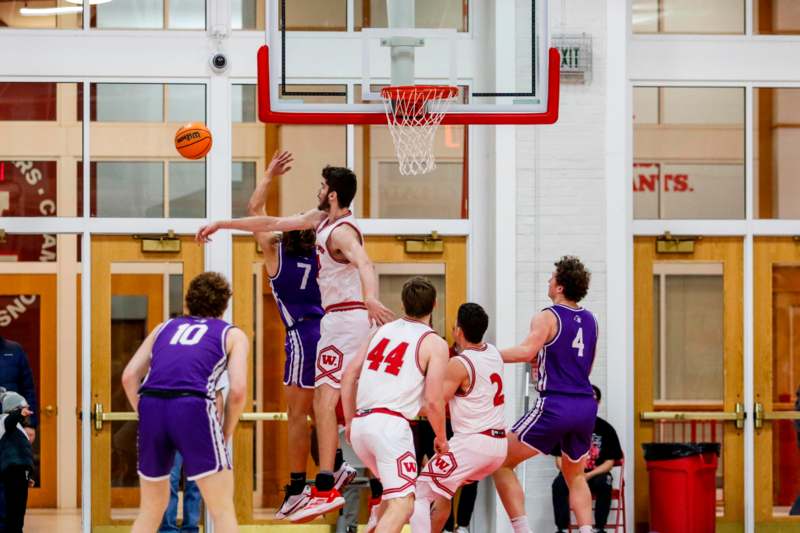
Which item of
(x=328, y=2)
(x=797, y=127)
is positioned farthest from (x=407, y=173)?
(x=797, y=127)

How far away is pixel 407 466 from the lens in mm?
8117

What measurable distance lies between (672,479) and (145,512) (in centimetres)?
516

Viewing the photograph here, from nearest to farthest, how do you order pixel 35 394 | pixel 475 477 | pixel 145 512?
pixel 145 512
pixel 475 477
pixel 35 394

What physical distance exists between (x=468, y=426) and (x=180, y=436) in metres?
1.91

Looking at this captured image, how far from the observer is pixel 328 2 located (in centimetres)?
1164

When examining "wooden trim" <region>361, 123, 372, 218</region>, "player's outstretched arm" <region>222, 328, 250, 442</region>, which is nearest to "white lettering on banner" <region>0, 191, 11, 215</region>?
"wooden trim" <region>361, 123, 372, 218</region>

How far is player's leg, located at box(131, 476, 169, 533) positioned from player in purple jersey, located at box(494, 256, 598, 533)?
2359 millimetres

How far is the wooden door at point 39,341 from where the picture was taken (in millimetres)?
11586

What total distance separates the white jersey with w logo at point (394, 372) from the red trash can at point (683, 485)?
3831 mm

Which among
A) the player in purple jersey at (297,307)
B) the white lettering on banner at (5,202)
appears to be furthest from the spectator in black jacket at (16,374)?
the player in purple jersey at (297,307)

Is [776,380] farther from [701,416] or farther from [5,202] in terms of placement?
[5,202]

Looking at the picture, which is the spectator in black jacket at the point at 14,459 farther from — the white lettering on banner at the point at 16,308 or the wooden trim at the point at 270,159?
the wooden trim at the point at 270,159

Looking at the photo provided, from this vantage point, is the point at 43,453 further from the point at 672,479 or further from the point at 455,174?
the point at 672,479

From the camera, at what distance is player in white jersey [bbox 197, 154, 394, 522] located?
8.77 m
